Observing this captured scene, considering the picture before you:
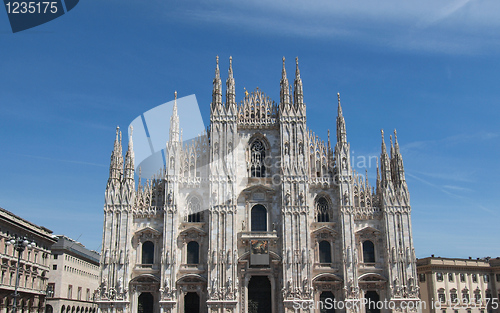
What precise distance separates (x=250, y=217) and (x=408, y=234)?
14463 mm

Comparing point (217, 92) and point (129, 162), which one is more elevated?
point (217, 92)

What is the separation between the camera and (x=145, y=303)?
47.3 metres

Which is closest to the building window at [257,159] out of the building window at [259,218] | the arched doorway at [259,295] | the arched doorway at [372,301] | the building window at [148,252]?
the building window at [259,218]

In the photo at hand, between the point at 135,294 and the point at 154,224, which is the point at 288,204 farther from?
the point at 135,294

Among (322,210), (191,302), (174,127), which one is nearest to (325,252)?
(322,210)

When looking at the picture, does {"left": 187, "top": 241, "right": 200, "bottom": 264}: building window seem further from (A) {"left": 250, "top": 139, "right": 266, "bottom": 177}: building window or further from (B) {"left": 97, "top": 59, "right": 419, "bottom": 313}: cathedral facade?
(A) {"left": 250, "top": 139, "right": 266, "bottom": 177}: building window

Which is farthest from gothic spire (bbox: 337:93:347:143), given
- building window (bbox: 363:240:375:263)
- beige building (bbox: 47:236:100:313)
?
beige building (bbox: 47:236:100:313)

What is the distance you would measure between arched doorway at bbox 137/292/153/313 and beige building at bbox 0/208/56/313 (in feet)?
42.2

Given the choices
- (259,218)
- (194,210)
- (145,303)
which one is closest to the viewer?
(145,303)

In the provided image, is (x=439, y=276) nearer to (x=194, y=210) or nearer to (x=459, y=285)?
(x=459, y=285)

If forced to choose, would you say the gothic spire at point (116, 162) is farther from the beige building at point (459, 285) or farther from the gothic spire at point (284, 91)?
the beige building at point (459, 285)

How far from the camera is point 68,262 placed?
74562mm

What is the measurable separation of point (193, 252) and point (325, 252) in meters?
12.1

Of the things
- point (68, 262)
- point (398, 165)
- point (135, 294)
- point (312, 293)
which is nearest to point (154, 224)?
point (135, 294)
